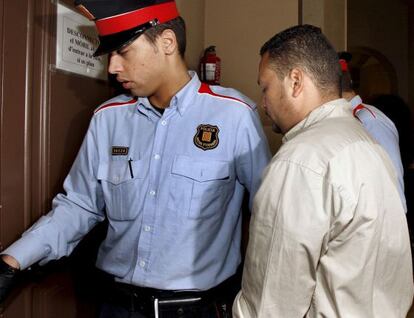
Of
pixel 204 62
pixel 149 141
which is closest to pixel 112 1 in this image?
pixel 149 141

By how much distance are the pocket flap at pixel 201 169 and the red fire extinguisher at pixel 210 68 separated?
135 centimetres

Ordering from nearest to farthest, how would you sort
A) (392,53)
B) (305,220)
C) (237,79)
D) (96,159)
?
1. (305,220)
2. (96,159)
3. (237,79)
4. (392,53)

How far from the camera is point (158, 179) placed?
4.12 feet

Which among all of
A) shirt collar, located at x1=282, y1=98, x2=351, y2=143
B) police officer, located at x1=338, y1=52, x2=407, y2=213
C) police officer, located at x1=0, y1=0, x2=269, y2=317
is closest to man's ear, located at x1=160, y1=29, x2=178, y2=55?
police officer, located at x1=0, y1=0, x2=269, y2=317

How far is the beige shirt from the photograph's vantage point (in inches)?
31.9

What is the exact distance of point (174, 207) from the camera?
123cm

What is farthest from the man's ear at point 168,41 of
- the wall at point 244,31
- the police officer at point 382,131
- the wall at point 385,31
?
the wall at point 385,31

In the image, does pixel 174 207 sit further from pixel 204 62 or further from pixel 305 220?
pixel 204 62

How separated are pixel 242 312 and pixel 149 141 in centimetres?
59

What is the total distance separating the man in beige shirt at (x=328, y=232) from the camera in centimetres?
81

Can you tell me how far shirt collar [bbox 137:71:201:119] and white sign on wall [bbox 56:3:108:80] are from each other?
26cm

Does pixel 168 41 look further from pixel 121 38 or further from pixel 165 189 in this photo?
pixel 165 189

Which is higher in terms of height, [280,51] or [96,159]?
[280,51]

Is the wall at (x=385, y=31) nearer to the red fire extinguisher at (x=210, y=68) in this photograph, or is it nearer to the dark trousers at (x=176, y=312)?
the red fire extinguisher at (x=210, y=68)
